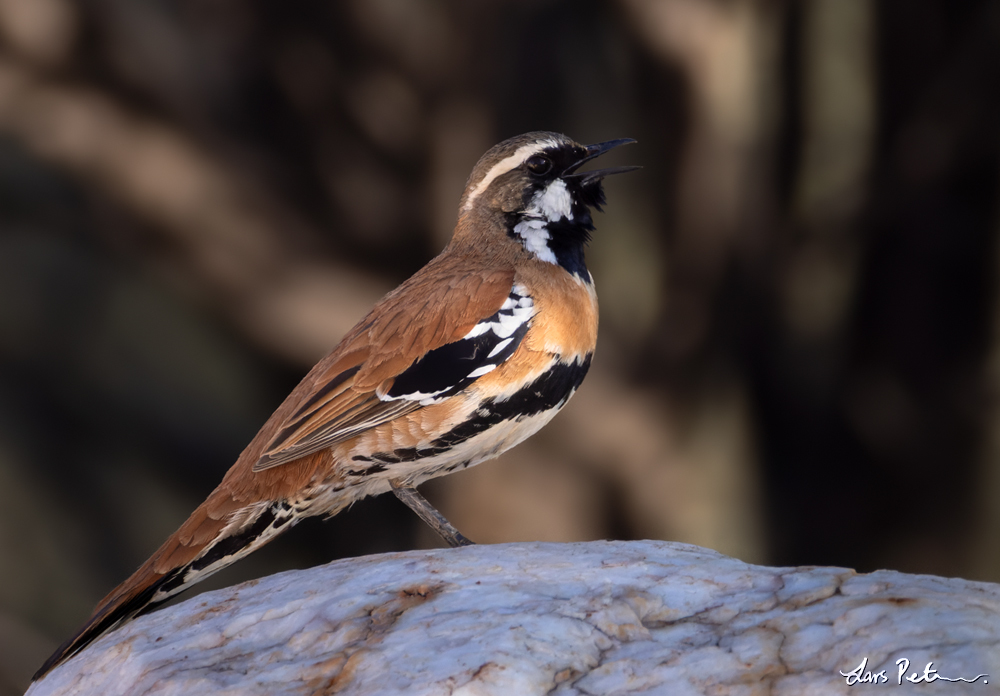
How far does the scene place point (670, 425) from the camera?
19.7 feet

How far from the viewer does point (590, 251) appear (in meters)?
5.95

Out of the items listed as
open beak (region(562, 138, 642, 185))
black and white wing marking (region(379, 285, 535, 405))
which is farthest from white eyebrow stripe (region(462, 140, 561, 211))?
black and white wing marking (region(379, 285, 535, 405))

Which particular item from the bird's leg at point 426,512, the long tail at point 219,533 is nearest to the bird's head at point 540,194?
the bird's leg at point 426,512

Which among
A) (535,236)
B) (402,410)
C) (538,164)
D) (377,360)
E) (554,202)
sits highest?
(538,164)

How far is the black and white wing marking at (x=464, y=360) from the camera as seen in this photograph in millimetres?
3377

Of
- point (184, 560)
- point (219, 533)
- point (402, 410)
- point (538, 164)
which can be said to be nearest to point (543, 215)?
point (538, 164)

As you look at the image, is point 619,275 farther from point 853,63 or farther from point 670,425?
point 853,63

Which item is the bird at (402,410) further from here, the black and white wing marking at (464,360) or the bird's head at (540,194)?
the bird's head at (540,194)

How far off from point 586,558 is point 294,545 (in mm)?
3724

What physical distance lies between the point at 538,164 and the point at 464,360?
1.03m

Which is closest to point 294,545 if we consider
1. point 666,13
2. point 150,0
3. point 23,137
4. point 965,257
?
point 23,137

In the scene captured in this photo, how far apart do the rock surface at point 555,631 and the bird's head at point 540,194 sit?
1327 mm
